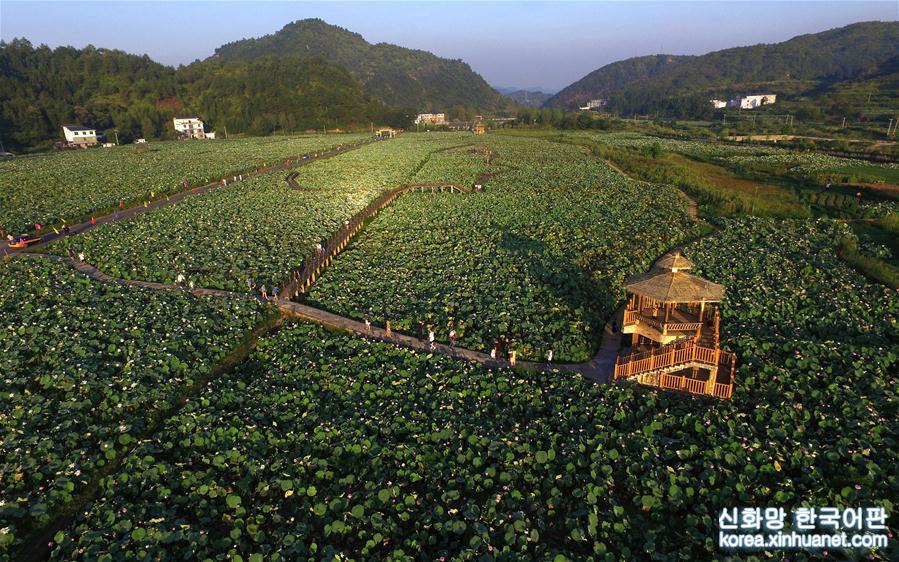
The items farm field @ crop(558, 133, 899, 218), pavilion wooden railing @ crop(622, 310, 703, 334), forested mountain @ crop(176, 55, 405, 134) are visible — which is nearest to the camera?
pavilion wooden railing @ crop(622, 310, 703, 334)

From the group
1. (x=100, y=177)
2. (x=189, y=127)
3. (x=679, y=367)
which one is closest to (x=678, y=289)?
(x=679, y=367)

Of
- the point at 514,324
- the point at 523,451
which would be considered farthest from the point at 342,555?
the point at 514,324

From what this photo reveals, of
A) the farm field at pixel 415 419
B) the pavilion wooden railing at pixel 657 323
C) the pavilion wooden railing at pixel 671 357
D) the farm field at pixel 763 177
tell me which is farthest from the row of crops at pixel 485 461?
the farm field at pixel 763 177

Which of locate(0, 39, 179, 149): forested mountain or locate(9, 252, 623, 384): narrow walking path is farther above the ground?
locate(0, 39, 179, 149): forested mountain

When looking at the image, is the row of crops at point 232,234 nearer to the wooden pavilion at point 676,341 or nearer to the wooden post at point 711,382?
the wooden pavilion at point 676,341

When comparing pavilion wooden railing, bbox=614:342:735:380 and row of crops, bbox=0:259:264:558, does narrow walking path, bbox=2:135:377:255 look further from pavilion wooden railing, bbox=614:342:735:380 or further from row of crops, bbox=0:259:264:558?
pavilion wooden railing, bbox=614:342:735:380

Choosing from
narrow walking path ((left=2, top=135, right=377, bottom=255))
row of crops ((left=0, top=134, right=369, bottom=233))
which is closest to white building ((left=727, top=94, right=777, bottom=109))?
row of crops ((left=0, top=134, right=369, bottom=233))
